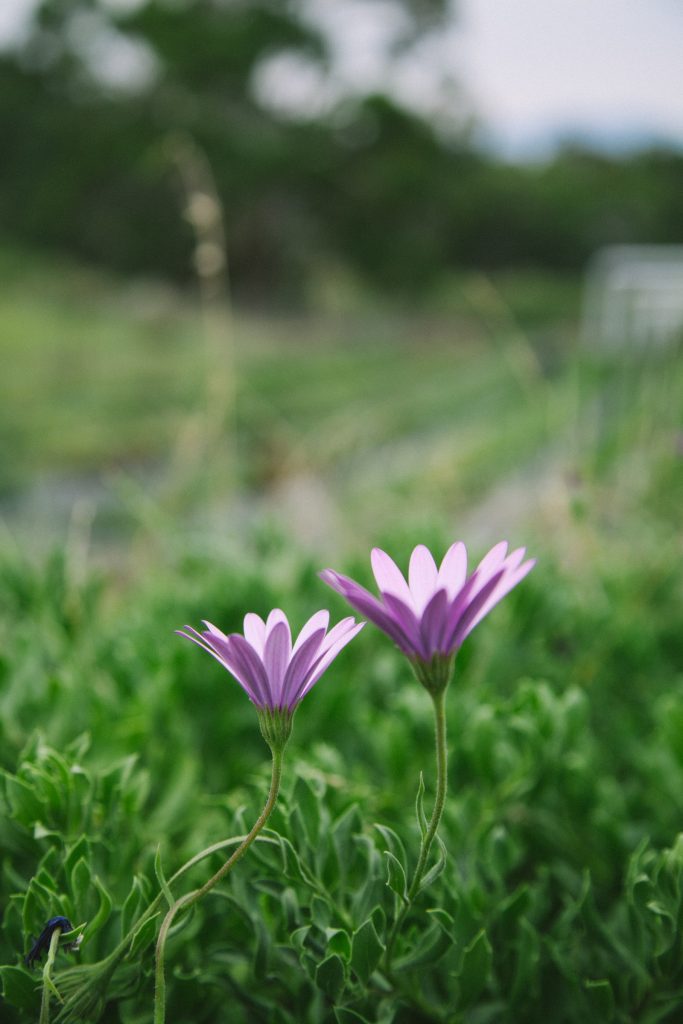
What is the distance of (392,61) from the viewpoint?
8641mm

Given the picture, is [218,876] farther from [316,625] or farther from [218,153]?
[218,153]

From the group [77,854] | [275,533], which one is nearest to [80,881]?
[77,854]

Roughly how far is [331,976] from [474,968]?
3.6 inches

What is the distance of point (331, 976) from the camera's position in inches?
19.4

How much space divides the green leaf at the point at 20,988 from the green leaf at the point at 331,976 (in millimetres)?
139

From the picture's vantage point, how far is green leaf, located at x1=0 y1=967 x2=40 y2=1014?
48 centimetres

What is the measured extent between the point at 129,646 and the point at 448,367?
25.4 feet

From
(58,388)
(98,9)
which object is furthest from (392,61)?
(58,388)

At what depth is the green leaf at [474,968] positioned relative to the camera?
530 mm

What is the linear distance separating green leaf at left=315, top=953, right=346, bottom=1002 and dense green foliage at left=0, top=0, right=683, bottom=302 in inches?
305

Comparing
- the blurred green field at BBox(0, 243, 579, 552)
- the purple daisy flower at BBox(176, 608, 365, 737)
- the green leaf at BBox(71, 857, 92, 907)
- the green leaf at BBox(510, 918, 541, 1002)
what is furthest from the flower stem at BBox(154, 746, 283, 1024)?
the blurred green field at BBox(0, 243, 579, 552)

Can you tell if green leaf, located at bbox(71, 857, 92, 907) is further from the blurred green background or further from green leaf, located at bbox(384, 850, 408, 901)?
green leaf, located at bbox(384, 850, 408, 901)

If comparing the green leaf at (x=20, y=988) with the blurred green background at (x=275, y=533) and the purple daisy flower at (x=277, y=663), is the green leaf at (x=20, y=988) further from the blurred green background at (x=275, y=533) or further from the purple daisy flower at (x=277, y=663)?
the purple daisy flower at (x=277, y=663)

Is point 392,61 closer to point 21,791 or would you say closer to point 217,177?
point 217,177
